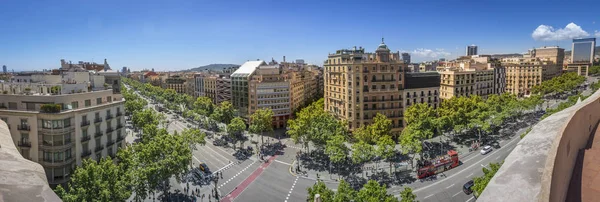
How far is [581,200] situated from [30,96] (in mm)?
47995

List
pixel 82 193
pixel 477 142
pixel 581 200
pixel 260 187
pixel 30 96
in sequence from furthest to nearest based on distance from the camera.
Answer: pixel 477 142 → pixel 260 187 → pixel 30 96 → pixel 82 193 → pixel 581 200

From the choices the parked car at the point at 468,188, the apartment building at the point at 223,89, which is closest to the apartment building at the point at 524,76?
the parked car at the point at 468,188

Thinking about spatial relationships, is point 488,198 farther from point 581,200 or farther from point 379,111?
point 379,111

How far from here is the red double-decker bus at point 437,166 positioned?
46.0 metres

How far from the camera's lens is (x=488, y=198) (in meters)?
7.55

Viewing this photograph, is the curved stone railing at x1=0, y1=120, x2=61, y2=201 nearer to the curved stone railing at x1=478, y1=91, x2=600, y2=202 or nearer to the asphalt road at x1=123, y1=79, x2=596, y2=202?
the curved stone railing at x1=478, y1=91, x2=600, y2=202

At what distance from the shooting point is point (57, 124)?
35.1 m

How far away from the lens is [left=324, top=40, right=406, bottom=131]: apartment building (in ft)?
221

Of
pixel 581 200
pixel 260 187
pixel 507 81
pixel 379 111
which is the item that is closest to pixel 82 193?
pixel 260 187

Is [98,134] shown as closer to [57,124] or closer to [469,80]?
[57,124]

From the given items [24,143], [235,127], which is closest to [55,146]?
A: [24,143]

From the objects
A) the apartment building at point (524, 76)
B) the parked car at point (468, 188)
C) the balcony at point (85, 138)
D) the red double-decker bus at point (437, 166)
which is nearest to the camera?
the balcony at point (85, 138)

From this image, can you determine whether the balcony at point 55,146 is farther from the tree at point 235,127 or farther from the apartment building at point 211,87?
the apartment building at point 211,87

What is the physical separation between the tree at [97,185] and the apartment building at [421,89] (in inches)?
2352
